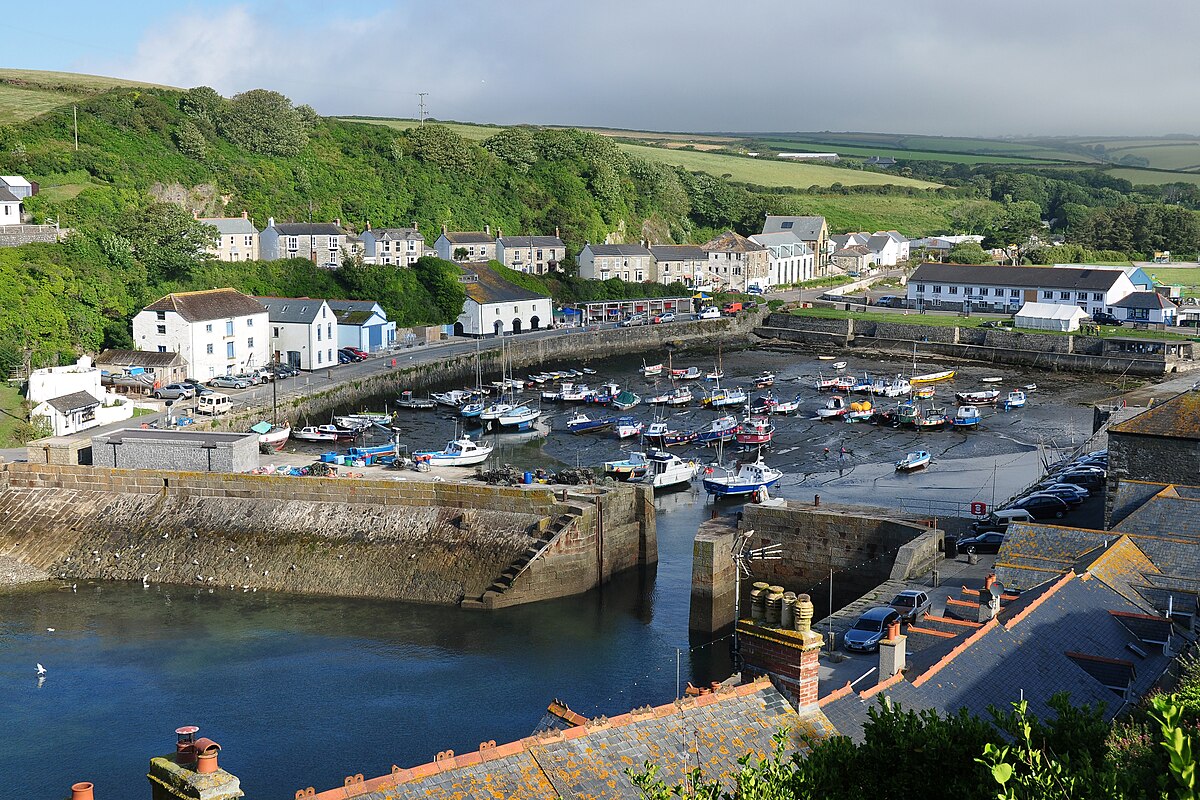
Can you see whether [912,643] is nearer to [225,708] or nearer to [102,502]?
[225,708]

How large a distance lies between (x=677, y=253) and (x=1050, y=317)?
29503mm

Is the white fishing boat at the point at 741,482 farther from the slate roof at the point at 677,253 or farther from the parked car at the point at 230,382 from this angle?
the slate roof at the point at 677,253

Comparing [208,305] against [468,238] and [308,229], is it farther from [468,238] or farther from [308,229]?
[468,238]

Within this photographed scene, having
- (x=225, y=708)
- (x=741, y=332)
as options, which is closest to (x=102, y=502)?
(x=225, y=708)

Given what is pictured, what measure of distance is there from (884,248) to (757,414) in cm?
6510

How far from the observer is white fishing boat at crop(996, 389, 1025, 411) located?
58.7 meters

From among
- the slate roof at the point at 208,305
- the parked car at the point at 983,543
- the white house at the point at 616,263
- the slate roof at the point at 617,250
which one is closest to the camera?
the parked car at the point at 983,543

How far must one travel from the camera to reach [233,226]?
7656 centimetres

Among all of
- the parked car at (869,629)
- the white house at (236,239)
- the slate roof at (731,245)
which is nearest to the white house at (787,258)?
the slate roof at (731,245)

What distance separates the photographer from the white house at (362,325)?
65.7 m

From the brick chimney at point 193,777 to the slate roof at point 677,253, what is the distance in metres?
84.6

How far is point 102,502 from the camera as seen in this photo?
34688 mm

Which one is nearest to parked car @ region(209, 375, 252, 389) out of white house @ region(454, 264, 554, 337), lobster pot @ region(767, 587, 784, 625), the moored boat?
white house @ region(454, 264, 554, 337)

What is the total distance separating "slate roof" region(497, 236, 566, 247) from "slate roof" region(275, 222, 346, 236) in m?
12.9
